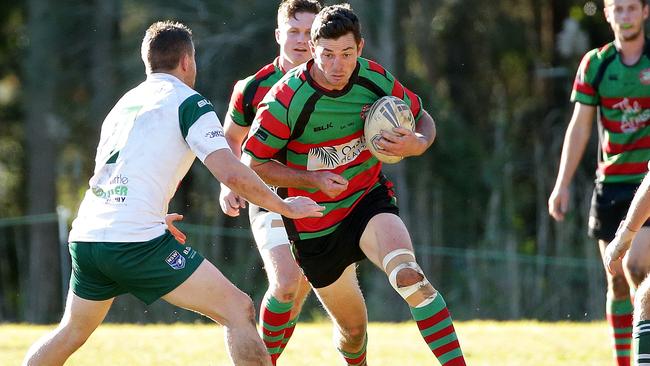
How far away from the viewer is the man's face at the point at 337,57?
5.34m

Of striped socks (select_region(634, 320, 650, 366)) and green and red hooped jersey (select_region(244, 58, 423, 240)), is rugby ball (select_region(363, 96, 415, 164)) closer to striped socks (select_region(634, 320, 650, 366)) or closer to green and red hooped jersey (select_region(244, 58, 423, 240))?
green and red hooped jersey (select_region(244, 58, 423, 240))

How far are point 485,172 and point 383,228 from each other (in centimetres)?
1267

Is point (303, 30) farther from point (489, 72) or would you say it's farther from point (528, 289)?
point (489, 72)

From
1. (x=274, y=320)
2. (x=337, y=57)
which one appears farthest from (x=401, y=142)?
(x=274, y=320)

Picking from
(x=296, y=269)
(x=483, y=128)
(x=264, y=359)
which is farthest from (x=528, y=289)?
(x=264, y=359)

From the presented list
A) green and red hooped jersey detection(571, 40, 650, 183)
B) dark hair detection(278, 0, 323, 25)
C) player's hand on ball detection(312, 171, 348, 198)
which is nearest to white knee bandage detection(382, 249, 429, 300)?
player's hand on ball detection(312, 171, 348, 198)

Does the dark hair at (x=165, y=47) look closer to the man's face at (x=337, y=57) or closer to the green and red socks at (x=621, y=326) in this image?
the man's face at (x=337, y=57)

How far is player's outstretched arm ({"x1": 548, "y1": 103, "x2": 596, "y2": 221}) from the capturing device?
6.99 meters

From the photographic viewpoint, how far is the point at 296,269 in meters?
6.25

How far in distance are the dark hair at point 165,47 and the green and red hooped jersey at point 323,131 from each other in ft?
1.62

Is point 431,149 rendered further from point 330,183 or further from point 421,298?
point 421,298

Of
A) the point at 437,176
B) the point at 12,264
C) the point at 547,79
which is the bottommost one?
the point at 12,264

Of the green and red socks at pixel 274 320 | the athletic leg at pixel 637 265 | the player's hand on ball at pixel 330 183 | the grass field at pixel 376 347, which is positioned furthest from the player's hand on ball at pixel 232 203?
the athletic leg at pixel 637 265

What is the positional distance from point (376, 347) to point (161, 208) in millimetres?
3989
